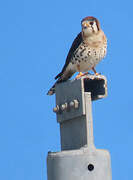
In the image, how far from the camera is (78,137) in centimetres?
694

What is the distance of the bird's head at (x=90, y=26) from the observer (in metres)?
9.62

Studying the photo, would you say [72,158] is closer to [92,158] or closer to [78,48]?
[92,158]

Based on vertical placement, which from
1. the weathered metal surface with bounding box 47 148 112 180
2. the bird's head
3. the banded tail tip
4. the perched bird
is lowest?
the weathered metal surface with bounding box 47 148 112 180

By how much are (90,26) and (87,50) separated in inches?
15.7

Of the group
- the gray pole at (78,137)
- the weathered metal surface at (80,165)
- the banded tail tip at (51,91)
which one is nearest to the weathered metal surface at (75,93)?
the gray pole at (78,137)

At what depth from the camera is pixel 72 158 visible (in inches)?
253

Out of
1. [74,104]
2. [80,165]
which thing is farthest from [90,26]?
[80,165]

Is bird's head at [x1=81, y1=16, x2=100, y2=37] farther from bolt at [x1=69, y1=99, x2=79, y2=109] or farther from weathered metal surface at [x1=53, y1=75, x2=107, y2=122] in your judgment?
bolt at [x1=69, y1=99, x2=79, y2=109]

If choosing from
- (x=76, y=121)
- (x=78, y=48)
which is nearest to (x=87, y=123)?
(x=76, y=121)

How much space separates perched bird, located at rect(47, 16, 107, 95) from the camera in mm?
9539

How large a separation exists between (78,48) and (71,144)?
9.31ft

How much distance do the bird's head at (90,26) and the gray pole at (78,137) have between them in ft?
6.24

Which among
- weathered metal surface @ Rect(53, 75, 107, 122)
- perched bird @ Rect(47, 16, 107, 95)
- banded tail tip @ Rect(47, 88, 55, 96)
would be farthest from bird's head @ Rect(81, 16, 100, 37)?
weathered metal surface @ Rect(53, 75, 107, 122)

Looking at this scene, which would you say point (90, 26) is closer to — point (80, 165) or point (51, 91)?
point (51, 91)
